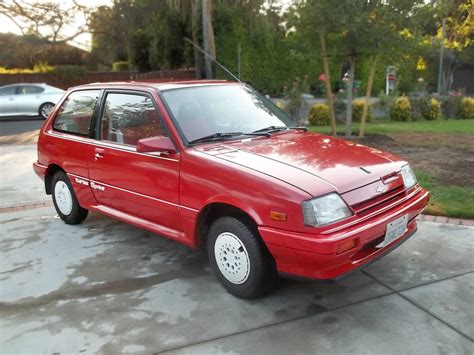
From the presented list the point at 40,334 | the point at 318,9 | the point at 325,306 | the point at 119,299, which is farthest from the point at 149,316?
the point at 318,9

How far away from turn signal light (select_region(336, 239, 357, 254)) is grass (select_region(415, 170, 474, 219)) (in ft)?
9.02

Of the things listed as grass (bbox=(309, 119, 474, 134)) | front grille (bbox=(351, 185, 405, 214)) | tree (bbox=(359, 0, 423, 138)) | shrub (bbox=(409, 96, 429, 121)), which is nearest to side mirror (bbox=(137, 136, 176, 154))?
front grille (bbox=(351, 185, 405, 214))

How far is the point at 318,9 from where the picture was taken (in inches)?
371

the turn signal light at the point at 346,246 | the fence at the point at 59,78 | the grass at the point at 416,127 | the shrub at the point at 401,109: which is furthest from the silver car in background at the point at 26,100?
the turn signal light at the point at 346,246

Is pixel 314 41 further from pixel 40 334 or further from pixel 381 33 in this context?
pixel 40 334

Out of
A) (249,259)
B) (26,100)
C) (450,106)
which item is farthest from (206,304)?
(26,100)

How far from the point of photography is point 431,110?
14516mm

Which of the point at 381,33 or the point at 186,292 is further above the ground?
the point at 381,33

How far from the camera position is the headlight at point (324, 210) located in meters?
3.07

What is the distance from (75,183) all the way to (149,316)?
223cm

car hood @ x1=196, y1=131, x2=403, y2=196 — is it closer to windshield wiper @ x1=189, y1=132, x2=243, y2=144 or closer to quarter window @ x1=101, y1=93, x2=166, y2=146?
windshield wiper @ x1=189, y1=132, x2=243, y2=144

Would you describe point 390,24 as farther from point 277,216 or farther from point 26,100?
point 26,100

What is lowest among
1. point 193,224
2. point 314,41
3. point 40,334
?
point 40,334

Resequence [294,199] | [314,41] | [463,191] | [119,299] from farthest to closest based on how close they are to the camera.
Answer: [314,41] → [463,191] → [119,299] → [294,199]
